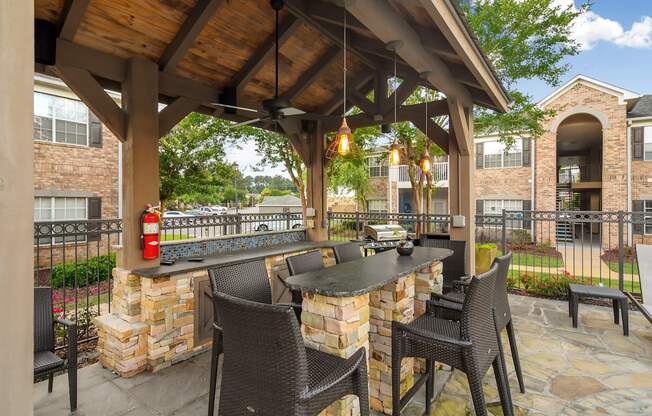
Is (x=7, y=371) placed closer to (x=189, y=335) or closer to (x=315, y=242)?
(x=189, y=335)

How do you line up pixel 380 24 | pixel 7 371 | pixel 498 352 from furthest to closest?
1. pixel 380 24
2. pixel 498 352
3. pixel 7 371

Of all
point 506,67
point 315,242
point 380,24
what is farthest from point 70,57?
point 506,67

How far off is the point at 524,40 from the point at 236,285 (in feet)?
26.5

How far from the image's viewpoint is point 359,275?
2.43m

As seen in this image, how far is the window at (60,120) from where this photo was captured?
8664 mm

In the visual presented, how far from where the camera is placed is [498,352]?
224cm

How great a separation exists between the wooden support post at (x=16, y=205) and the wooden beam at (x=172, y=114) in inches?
122

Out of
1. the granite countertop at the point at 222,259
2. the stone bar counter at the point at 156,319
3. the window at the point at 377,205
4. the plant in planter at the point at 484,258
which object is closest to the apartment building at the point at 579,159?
the window at the point at 377,205

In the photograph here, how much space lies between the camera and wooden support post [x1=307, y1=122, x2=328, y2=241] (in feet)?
19.8

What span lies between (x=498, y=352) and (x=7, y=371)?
245cm

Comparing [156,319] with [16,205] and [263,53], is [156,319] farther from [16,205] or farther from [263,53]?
[263,53]

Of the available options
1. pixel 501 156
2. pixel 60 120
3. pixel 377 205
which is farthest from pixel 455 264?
pixel 377 205

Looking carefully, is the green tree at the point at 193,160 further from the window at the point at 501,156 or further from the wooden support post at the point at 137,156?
the window at the point at 501,156

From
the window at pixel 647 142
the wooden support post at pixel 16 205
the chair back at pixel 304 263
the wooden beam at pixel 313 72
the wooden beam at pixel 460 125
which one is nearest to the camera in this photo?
the wooden support post at pixel 16 205
